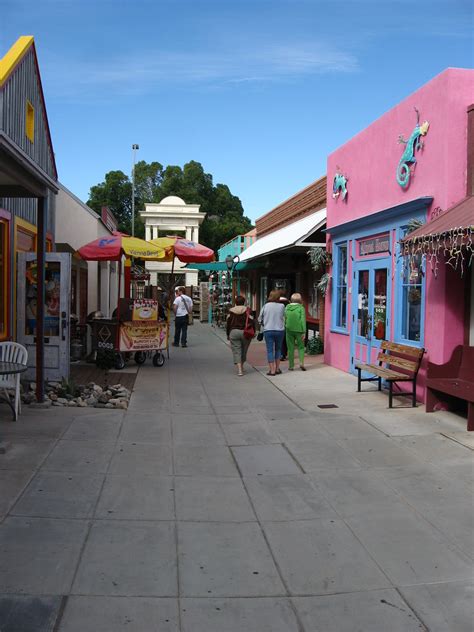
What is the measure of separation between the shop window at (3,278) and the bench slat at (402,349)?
235 inches

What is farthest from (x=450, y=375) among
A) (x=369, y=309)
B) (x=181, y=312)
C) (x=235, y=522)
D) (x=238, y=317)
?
(x=181, y=312)

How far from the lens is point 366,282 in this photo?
36.8 ft

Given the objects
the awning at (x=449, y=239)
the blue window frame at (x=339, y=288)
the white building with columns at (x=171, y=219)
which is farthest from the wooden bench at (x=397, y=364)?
the white building with columns at (x=171, y=219)

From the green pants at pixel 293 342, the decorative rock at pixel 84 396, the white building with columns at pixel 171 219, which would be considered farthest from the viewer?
the white building with columns at pixel 171 219

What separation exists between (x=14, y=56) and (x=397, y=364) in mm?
6893

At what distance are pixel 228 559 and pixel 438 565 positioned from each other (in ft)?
4.36

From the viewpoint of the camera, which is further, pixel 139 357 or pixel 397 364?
pixel 139 357

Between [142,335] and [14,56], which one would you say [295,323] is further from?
[14,56]

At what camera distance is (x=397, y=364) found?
9141 mm

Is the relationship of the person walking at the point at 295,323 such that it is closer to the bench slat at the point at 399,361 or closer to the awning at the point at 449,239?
the bench slat at the point at 399,361

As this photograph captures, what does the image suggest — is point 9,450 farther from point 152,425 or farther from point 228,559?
point 228,559

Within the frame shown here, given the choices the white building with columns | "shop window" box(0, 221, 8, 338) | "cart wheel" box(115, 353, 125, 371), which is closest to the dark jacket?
"cart wheel" box(115, 353, 125, 371)

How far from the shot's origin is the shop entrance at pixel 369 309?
10273 mm

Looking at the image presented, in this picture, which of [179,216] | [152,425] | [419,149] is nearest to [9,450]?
[152,425]
